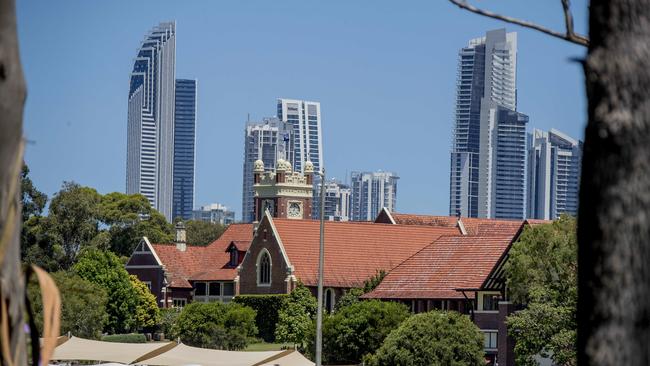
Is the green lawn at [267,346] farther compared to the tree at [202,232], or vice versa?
the tree at [202,232]

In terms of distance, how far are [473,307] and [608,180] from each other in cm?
6232

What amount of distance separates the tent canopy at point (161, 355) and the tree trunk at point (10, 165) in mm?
48183

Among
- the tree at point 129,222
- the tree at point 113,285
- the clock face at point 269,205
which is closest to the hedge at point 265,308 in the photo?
the tree at point 113,285

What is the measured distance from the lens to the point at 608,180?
14.4 feet

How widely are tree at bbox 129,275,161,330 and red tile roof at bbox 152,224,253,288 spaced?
4.03 meters

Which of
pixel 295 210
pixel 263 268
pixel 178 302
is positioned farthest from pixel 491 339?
pixel 295 210

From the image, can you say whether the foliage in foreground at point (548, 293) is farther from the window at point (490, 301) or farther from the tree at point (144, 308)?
the tree at point (144, 308)

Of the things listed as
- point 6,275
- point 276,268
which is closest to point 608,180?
point 6,275

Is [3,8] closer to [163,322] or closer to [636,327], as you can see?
[636,327]

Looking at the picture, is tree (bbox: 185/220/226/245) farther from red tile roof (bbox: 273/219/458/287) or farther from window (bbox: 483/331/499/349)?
window (bbox: 483/331/499/349)

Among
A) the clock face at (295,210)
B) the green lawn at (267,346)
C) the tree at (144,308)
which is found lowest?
the green lawn at (267,346)

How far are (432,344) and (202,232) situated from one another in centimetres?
11740

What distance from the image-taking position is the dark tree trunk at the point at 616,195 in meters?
4.28

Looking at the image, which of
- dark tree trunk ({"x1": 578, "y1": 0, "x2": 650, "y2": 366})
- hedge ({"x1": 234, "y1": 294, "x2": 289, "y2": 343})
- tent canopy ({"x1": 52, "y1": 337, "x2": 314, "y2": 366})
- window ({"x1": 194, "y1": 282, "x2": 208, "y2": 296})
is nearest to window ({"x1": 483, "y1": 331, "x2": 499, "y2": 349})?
tent canopy ({"x1": 52, "y1": 337, "x2": 314, "y2": 366})
